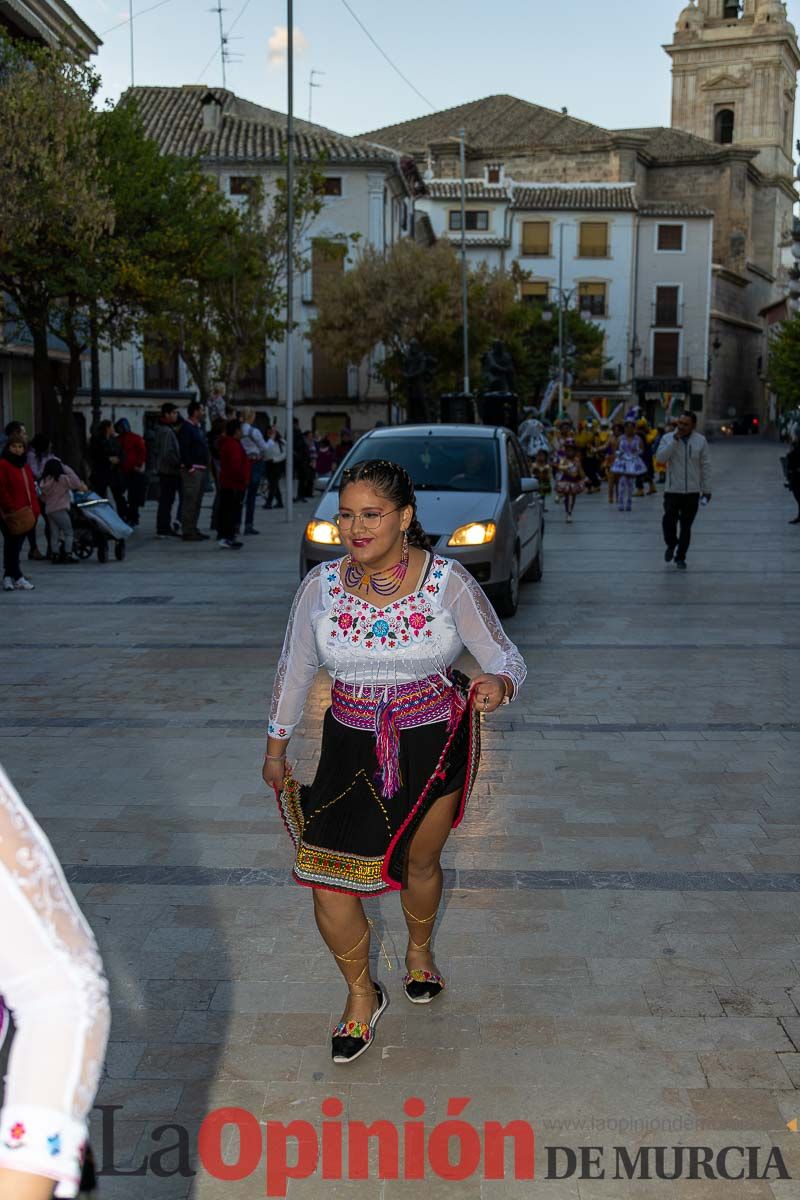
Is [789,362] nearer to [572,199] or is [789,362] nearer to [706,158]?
[572,199]

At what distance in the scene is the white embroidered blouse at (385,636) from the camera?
3.81 meters

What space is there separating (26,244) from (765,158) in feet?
294

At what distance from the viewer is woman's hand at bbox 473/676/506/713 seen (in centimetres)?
377

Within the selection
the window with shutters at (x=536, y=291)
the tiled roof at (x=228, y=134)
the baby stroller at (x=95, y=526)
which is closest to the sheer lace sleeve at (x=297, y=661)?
the baby stroller at (x=95, y=526)

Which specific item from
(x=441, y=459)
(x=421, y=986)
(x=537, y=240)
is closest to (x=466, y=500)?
(x=441, y=459)

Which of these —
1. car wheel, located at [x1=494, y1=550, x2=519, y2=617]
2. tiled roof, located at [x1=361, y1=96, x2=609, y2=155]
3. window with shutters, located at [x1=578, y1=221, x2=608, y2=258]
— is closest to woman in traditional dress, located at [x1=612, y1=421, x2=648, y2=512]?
car wheel, located at [x1=494, y1=550, x2=519, y2=617]

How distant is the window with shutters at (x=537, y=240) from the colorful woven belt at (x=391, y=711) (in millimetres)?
73915

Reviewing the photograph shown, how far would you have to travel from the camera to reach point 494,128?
288 feet

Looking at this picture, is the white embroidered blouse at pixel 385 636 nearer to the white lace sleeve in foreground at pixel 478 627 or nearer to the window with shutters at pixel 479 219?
the white lace sleeve in foreground at pixel 478 627

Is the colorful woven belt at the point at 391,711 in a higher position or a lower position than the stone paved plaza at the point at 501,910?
higher

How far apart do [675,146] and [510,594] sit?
84699mm

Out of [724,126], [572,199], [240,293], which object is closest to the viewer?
[240,293]

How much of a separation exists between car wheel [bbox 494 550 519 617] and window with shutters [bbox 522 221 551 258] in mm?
65830

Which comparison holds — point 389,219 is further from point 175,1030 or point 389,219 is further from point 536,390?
point 175,1030
